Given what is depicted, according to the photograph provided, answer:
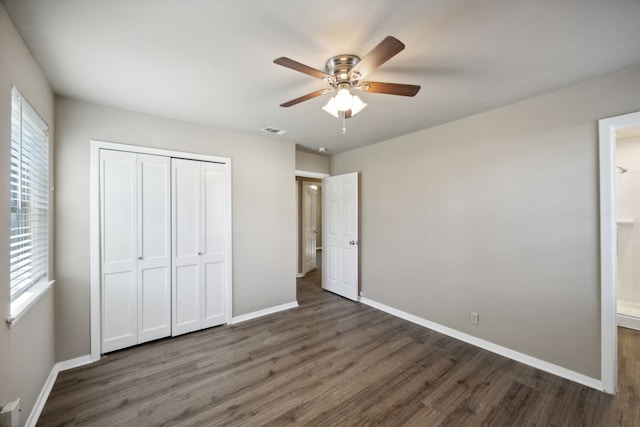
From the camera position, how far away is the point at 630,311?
10.4ft

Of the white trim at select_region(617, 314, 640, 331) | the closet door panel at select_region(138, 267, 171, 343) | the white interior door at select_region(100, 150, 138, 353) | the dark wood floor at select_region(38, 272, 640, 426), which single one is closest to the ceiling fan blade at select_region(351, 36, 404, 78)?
the dark wood floor at select_region(38, 272, 640, 426)

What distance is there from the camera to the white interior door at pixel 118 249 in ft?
8.33

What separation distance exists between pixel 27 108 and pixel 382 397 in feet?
10.9

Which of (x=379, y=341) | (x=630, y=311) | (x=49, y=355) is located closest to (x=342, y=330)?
(x=379, y=341)

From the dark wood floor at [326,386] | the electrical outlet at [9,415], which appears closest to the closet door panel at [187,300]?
the dark wood floor at [326,386]

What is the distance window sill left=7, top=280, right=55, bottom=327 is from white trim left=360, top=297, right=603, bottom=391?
3.65 meters

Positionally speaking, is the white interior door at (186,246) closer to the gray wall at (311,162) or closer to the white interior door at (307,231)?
the gray wall at (311,162)

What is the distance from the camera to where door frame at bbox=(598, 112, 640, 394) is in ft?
6.54

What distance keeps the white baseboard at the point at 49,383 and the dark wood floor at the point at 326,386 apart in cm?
5

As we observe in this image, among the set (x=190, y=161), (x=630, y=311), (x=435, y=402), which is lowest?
(x=435, y=402)

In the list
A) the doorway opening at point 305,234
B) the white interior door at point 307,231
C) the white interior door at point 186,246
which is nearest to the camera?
the white interior door at point 186,246

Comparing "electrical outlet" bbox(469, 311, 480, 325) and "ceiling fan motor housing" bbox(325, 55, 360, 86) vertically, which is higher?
"ceiling fan motor housing" bbox(325, 55, 360, 86)

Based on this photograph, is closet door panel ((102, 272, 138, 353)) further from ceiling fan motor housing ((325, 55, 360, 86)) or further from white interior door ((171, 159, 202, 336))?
ceiling fan motor housing ((325, 55, 360, 86))

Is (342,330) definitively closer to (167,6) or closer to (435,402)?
(435,402)
